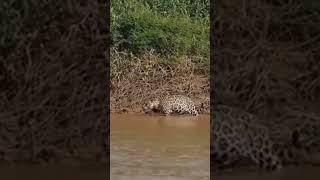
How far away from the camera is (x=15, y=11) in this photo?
6129 mm

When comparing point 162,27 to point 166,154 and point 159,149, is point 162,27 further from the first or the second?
point 166,154

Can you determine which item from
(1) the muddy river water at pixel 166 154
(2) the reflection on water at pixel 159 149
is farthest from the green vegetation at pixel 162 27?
(1) the muddy river water at pixel 166 154

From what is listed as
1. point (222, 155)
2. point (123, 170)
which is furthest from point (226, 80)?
point (123, 170)

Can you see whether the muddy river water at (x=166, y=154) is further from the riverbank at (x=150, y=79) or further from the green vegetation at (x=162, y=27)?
the green vegetation at (x=162, y=27)

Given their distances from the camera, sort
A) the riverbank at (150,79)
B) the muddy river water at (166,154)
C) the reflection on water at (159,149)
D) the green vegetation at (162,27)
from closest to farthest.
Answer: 1. the muddy river water at (166,154)
2. the reflection on water at (159,149)
3. the riverbank at (150,79)
4. the green vegetation at (162,27)

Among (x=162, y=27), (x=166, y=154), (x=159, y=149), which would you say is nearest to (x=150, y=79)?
(x=162, y=27)

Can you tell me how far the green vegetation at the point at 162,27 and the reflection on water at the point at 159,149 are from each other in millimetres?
2486

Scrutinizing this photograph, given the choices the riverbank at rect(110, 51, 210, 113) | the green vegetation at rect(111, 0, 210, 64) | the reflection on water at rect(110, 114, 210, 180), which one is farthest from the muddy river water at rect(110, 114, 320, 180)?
the green vegetation at rect(111, 0, 210, 64)

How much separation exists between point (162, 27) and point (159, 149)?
5.49 m

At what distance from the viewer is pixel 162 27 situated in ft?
40.8

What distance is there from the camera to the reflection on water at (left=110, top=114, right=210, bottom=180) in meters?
6.23

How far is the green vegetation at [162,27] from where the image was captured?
1204 centimetres

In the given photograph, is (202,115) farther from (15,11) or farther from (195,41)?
(15,11)

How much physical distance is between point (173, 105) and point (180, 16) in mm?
2878
